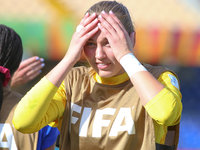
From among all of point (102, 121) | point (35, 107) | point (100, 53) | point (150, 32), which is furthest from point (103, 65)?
point (150, 32)

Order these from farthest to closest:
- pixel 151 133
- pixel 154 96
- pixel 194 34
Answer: pixel 194 34, pixel 151 133, pixel 154 96

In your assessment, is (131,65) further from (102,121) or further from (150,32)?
(150,32)

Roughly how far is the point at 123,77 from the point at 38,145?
2.09ft

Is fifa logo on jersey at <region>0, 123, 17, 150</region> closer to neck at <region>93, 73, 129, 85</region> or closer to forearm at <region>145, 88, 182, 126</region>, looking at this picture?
neck at <region>93, 73, 129, 85</region>

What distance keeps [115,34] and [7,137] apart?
0.83 metres

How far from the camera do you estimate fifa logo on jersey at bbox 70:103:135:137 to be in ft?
3.94

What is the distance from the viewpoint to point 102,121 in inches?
49.0

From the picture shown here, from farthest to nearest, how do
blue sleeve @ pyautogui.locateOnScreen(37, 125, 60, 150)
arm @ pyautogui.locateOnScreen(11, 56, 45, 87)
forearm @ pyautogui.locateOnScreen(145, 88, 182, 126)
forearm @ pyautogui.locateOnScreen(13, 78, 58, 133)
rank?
arm @ pyautogui.locateOnScreen(11, 56, 45, 87) < blue sleeve @ pyautogui.locateOnScreen(37, 125, 60, 150) < forearm @ pyautogui.locateOnScreen(13, 78, 58, 133) < forearm @ pyautogui.locateOnScreen(145, 88, 182, 126)

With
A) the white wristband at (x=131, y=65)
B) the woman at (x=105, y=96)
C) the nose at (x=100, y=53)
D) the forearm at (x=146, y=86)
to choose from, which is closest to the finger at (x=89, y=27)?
the woman at (x=105, y=96)

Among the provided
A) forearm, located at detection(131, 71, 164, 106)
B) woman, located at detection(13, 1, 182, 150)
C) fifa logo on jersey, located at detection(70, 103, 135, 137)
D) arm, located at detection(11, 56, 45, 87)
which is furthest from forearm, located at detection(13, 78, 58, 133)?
arm, located at detection(11, 56, 45, 87)

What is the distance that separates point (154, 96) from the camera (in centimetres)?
106

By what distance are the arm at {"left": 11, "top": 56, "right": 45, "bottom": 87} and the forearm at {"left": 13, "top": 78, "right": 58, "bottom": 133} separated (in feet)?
3.82

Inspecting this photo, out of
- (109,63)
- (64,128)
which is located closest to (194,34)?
(109,63)

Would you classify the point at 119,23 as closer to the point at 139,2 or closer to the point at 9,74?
the point at 9,74
